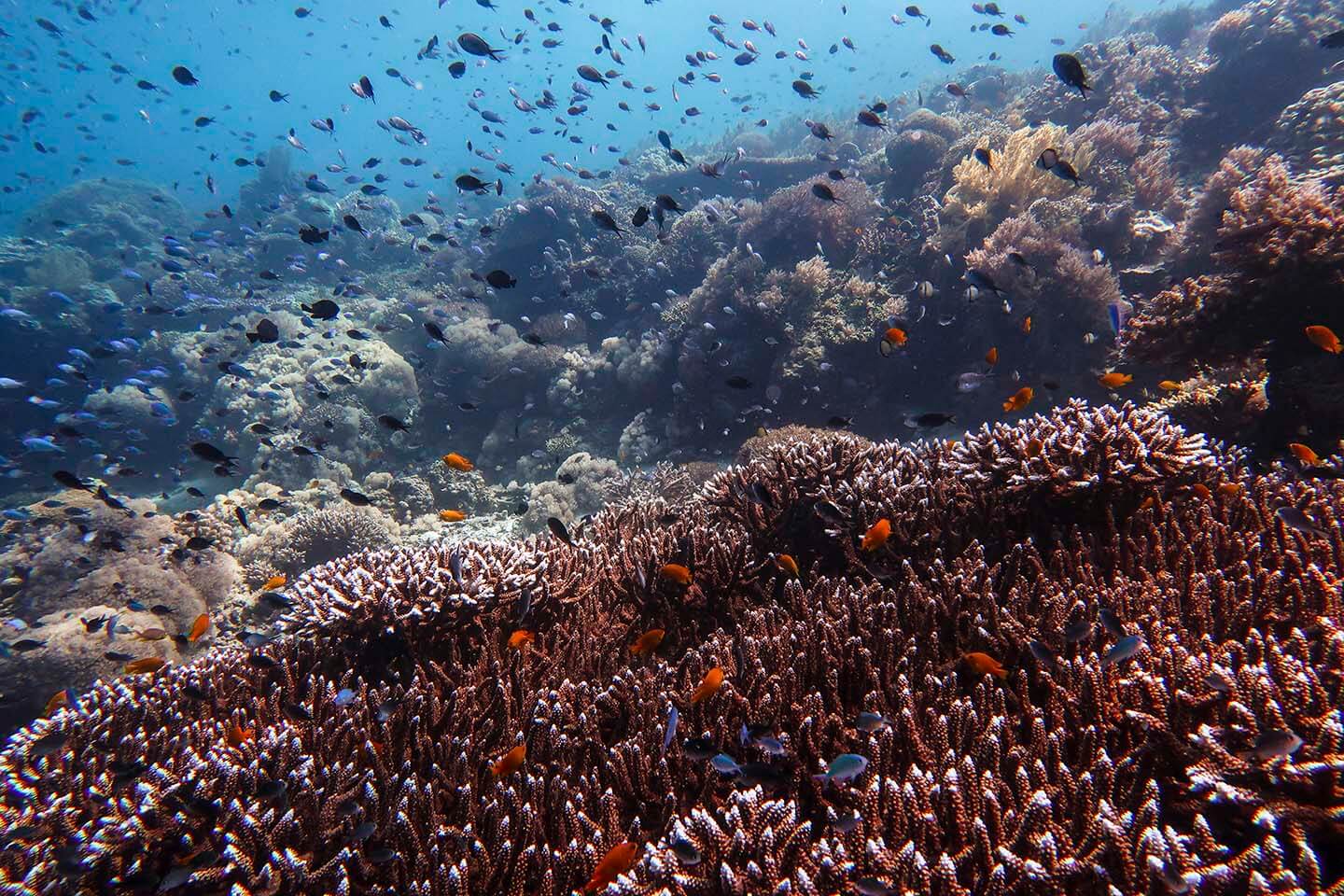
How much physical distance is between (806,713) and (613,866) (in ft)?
3.43

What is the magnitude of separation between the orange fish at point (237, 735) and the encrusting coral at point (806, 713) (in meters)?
0.05

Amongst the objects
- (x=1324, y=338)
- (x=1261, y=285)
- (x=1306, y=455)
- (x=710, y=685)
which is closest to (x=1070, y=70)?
(x=1261, y=285)

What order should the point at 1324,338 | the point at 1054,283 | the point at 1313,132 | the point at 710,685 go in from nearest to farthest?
the point at 710,685 < the point at 1324,338 < the point at 1054,283 < the point at 1313,132

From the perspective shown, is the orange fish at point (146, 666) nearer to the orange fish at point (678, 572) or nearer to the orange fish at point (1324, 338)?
the orange fish at point (678, 572)

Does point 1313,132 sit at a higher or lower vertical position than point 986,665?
higher

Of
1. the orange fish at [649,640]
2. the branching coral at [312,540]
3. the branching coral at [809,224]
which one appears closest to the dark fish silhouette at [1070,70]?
the branching coral at [809,224]

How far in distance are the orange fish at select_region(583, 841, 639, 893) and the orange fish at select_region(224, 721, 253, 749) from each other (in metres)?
2.45

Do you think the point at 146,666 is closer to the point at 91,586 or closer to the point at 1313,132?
the point at 91,586

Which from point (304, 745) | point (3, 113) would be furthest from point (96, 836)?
point (3, 113)

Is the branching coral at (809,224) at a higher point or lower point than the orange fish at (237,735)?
higher

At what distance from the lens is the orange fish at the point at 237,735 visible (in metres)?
3.36

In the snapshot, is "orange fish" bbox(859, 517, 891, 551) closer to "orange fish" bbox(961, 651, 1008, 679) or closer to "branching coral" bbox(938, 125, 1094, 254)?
"orange fish" bbox(961, 651, 1008, 679)

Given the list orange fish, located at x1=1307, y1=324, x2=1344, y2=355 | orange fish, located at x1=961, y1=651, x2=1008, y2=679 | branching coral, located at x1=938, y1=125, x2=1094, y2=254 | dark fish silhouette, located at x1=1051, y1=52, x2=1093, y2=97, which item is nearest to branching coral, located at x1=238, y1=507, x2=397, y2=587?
orange fish, located at x1=961, y1=651, x2=1008, y2=679

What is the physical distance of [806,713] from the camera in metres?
2.66
